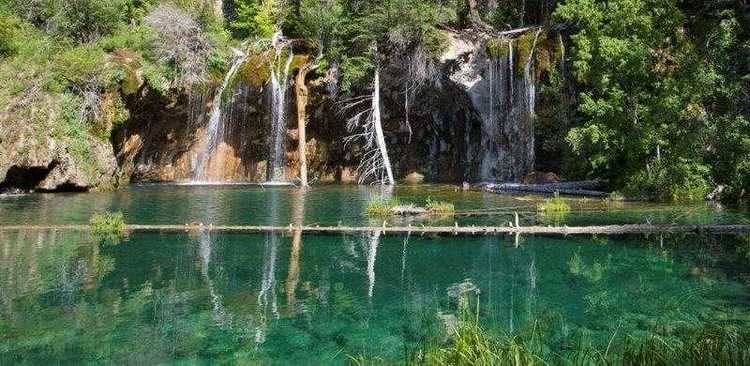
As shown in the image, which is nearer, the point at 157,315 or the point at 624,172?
the point at 157,315

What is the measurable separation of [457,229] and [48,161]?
20555mm

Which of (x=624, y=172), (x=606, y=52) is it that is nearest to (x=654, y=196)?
(x=624, y=172)

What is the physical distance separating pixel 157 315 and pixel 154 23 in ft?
91.3

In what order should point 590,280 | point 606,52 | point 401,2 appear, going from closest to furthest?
point 590,280 → point 606,52 → point 401,2

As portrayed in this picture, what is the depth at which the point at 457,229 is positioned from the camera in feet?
53.6

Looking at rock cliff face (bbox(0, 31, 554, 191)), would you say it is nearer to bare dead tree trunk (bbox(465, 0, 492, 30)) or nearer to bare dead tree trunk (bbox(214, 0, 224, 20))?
bare dead tree trunk (bbox(465, 0, 492, 30))

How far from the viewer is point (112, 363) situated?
7.85 m

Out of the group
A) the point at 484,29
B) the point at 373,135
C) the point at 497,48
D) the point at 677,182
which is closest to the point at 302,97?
the point at 373,135

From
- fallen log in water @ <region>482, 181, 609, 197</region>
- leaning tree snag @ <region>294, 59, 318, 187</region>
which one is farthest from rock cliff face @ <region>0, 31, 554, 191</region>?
fallen log in water @ <region>482, 181, 609, 197</region>

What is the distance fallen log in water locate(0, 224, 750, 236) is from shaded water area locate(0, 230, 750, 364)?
277mm

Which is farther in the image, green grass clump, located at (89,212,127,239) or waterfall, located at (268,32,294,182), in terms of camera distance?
waterfall, located at (268,32,294,182)

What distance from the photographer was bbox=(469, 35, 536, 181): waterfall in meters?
32.3

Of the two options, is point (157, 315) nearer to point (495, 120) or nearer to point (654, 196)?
point (654, 196)

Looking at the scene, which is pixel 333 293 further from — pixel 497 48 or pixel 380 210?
pixel 497 48
